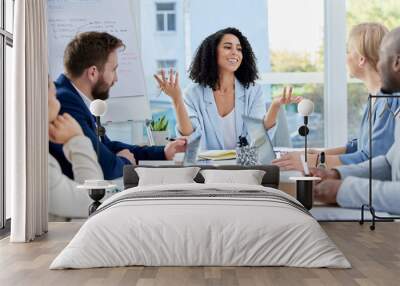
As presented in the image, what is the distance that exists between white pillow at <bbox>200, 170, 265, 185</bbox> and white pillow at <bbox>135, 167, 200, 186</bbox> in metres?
0.22

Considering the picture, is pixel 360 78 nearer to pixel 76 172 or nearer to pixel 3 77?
pixel 76 172

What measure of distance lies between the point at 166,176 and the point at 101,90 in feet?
5.20

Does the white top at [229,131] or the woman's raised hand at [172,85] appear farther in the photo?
the woman's raised hand at [172,85]

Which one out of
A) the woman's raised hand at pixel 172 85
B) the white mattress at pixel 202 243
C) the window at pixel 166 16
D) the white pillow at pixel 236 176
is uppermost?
the window at pixel 166 16

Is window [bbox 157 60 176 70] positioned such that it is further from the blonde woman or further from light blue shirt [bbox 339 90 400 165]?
light blue shirt [bbox 339 90 400 165]

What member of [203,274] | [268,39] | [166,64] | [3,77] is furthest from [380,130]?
[3,77]

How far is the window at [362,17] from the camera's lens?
828 centimetres

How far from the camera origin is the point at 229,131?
8266mm

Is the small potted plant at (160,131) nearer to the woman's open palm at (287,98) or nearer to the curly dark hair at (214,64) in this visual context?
the curly dark hair at (214,64)

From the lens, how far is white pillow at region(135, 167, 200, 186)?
24.9 ft

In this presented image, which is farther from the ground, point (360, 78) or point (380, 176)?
point (360, 78)

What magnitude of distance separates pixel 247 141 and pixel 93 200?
2.06m

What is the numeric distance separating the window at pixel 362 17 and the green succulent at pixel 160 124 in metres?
2.32

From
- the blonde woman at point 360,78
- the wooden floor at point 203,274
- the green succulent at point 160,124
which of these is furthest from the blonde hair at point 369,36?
the wooden floor at point 203,274
